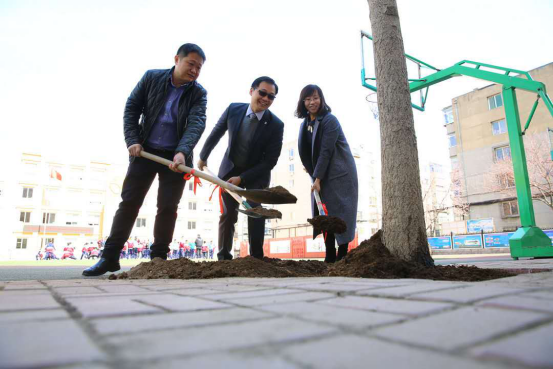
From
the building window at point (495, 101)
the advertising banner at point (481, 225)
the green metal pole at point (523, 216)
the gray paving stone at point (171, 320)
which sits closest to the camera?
the gray paving stone at point (171, 320)

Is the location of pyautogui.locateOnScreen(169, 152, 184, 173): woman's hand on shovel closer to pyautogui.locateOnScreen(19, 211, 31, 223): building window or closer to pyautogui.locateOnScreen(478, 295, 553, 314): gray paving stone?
pyautogui.locateOnScreen(478, 295, 553, 314): gray paving stone

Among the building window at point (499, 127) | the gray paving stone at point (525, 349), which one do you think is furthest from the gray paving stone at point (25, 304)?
the building window at point (499, 127)

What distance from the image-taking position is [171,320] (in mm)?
876

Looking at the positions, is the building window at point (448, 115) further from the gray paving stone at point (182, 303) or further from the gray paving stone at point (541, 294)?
the gray paving stone at point (182, 303)

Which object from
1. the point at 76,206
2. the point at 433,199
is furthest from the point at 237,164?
the point at 76,206

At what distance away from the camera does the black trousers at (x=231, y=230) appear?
3.87 m

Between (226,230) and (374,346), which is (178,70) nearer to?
(226,230)

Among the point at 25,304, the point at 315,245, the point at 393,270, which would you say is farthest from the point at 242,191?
the point at 315,245

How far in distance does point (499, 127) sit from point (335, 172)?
2372cm

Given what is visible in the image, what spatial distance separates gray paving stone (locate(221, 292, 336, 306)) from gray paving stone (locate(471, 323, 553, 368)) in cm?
64

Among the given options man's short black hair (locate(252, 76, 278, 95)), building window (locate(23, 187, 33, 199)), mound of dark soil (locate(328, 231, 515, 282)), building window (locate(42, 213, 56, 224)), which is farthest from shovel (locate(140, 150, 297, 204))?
building window (locate(23, 187, 33, 199))

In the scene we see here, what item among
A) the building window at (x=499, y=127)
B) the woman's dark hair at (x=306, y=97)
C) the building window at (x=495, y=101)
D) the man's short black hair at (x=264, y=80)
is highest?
the building window at (x=495, y=101)

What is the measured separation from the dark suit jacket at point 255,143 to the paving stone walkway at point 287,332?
278cm

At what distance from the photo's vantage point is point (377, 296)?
122 cm
